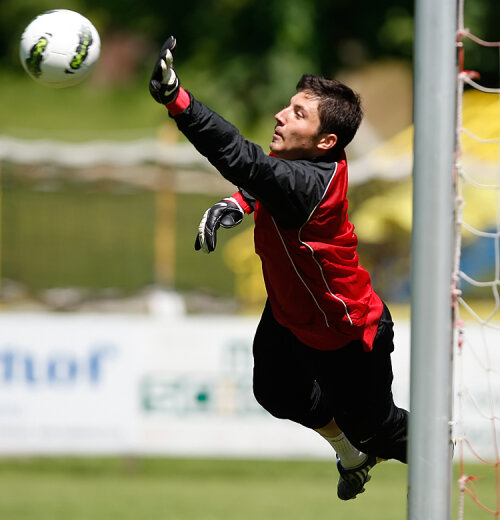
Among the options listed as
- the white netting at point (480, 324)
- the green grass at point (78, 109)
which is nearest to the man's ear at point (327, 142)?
the white netting at point (480, 324)

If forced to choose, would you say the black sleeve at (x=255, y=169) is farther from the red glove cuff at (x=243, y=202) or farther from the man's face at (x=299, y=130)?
the red glove cuff at (x=243, y=202)

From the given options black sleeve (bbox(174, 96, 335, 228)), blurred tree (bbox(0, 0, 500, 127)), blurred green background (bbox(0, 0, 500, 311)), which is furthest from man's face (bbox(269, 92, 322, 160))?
blurred tree (bbox(0, 0, 500, 127))

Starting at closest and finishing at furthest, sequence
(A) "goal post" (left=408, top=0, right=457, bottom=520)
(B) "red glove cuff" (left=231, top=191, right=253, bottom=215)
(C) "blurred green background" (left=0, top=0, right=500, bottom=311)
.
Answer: (A) "goal post" (left=408, top=0, right=457, bottom=520) < (B) "red glove cuff" (left=231, top=191, right=253, bottom=215) < (C) "blurred green background" (left=0, top=0, right=500, bottom=311)

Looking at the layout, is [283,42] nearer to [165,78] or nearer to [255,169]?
[255,169]

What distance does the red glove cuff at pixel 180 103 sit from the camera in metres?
3.56

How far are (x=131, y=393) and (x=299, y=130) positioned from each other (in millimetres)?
5513

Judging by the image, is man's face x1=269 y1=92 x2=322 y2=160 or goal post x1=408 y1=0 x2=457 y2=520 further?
man's face x1=269 y1=92 x2=322 y2=160

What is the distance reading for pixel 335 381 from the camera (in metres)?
4.42

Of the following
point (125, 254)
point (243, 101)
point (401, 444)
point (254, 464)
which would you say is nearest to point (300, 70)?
point (243, 101)

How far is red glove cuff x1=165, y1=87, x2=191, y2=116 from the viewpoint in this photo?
3557mm

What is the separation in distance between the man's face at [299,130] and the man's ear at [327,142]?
0.04 ft

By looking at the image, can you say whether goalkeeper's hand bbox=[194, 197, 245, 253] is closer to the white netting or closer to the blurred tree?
the white netting

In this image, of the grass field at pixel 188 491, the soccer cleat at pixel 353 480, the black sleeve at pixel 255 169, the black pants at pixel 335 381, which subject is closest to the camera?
the black sleeve at pixel 255 169

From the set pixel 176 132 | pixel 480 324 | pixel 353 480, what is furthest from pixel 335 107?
pixel 176 132
